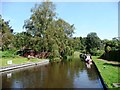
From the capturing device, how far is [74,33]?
6506cm

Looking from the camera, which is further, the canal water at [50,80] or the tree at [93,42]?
the tree at [93,42]

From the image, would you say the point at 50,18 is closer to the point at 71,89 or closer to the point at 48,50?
the point at 48,50

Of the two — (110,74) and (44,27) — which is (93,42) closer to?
(44,27)

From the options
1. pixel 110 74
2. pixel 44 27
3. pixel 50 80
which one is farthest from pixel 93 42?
pixel 50 80

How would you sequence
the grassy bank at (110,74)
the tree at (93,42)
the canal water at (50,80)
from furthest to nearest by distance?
the tree at (93,42), the canal water at (50,80), the grassy bank at (110,74)

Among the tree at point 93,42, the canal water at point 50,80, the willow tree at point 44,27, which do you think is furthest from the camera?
the tree at point 93,42

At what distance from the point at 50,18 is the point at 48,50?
6.96 m

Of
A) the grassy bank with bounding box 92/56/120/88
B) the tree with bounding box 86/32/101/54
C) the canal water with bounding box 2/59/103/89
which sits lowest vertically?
the canal water with bounding box 2/59/103/89

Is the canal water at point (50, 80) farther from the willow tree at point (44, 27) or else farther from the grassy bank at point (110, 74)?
the willow tree at point (44, 27)

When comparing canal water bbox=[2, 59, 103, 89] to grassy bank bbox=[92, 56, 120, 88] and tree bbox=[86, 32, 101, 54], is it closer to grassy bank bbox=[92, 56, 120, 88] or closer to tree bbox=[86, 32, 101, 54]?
grassy bank bbox=[92, 56, 120, 88]

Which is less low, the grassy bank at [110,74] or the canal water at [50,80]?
the grassy bank at [110,74]

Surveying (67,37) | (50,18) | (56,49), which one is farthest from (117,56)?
(67,37)

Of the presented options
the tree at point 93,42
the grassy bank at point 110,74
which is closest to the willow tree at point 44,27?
the grassy bank at point 110,74

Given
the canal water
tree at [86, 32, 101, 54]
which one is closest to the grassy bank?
the canal water
